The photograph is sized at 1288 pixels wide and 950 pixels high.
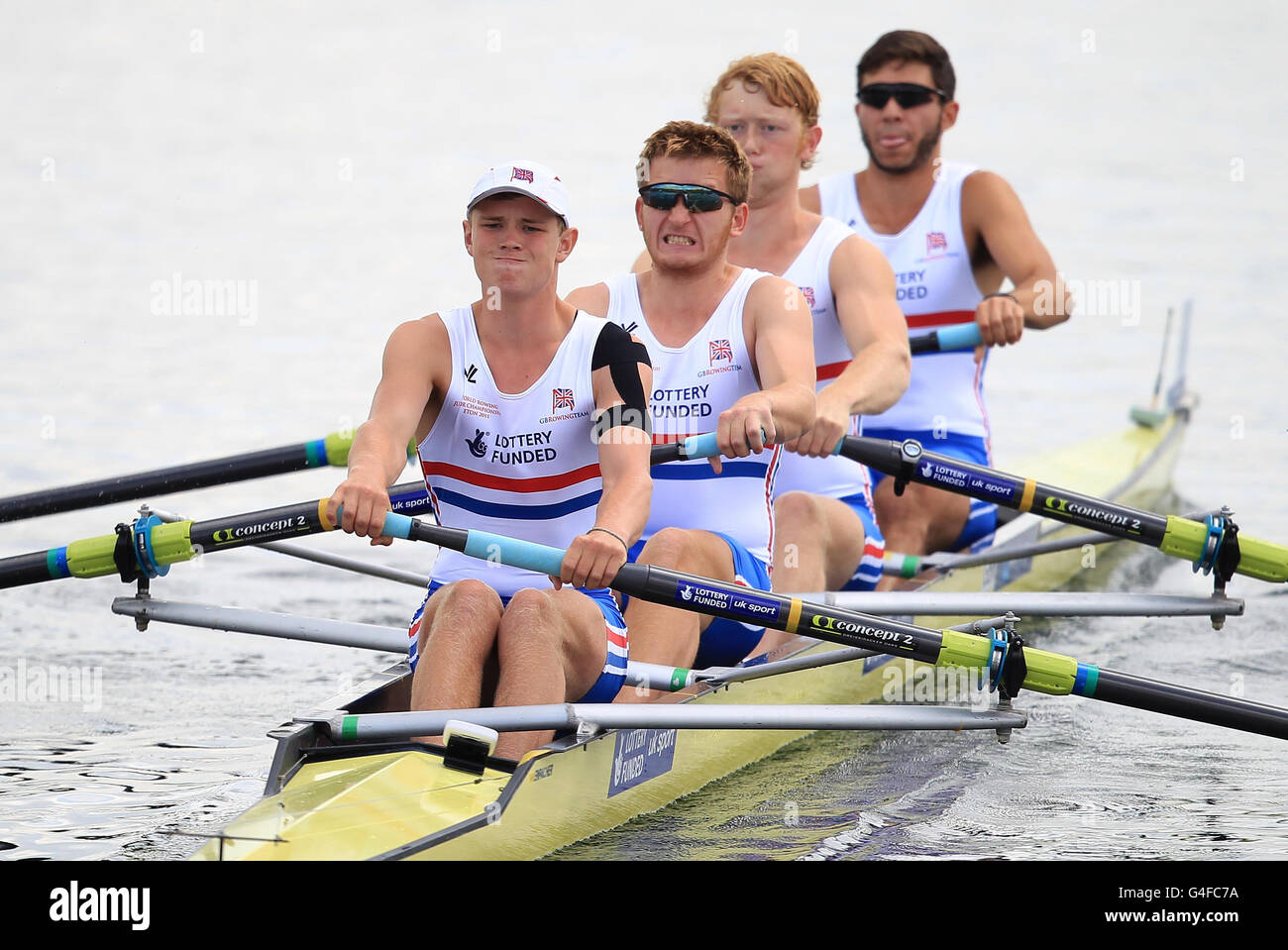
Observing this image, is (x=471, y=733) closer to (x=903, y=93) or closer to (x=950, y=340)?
(x=950, y=340)

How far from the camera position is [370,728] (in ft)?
14.0

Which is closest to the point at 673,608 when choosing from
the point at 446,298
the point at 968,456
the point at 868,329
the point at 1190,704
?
the point at 868,329

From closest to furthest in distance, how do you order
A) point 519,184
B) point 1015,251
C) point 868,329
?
point 519,184 < point 868,329 < point 1015,251

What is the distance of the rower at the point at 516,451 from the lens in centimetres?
433

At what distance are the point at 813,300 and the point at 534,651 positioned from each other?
2.35 metres

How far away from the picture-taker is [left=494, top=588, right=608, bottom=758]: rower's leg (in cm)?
432

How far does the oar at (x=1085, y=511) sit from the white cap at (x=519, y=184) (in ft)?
5.26

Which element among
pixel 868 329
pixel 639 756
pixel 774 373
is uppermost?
pixel 868 329

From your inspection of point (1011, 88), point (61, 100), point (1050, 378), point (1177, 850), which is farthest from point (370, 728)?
point (1011, 88)

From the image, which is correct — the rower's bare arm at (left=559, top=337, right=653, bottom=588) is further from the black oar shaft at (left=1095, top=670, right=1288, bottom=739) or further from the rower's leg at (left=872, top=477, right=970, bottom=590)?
the rower's leg at (left=872, top=477, right=970, bottom=590)

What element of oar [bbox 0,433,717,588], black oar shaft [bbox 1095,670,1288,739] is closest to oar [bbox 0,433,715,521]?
oar [bbox 0,433,717,588]

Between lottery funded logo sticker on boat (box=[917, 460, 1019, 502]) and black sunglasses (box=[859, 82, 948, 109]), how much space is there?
2.04 meters

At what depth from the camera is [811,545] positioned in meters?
5.95

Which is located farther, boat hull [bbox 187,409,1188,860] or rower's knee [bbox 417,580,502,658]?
rower's knee [bbox 417,580,502,658]
